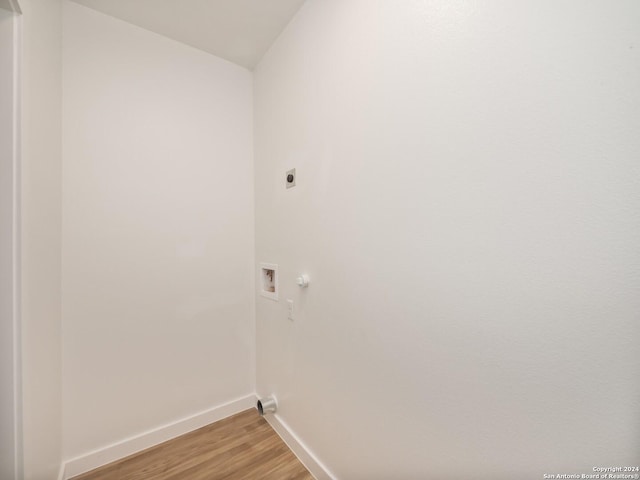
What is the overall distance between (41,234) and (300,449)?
1.71 meters

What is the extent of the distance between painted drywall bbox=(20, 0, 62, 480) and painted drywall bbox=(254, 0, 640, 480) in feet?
3.77

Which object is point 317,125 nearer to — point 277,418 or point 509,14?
point 509,14

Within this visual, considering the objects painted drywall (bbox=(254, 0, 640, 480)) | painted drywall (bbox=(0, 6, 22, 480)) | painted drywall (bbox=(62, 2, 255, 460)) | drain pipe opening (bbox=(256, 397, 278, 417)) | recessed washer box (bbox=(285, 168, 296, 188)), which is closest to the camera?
painted drywall (bbox=(254, 0, 640, 480))

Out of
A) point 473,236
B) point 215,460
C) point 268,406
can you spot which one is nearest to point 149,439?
point 215,460

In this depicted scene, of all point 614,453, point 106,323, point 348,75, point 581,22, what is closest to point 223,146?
point 348,75

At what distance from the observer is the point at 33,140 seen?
102 centimetres

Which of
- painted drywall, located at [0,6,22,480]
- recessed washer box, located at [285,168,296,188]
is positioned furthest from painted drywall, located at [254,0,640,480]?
painted drywall, located at [0,6,22,480]

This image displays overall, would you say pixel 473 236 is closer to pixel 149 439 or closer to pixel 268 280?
pixel 268 280

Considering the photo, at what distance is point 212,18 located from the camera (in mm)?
1520

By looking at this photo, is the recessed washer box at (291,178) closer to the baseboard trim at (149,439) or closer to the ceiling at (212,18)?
the ceiling at (212,18)

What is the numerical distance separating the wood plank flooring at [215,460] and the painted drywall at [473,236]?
32cm

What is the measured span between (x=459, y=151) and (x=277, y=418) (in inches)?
74.2

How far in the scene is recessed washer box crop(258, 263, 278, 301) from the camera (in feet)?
5.68

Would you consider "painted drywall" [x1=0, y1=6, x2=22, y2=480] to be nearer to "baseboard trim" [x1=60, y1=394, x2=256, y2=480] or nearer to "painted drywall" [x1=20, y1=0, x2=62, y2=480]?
"painted drywall" [x1=20, y1=0, x2=62, y2=480]
